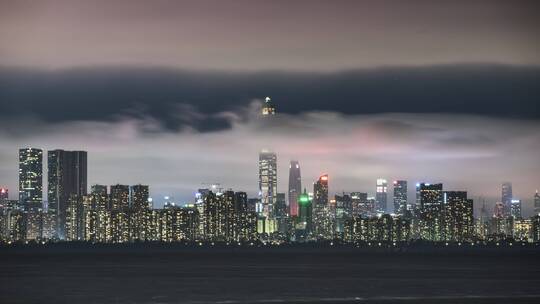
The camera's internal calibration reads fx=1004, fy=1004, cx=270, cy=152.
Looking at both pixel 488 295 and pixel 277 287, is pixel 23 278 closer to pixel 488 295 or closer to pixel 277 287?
pixel 277 287

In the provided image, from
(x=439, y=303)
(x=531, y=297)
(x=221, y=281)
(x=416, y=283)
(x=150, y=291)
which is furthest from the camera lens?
(x=221, y=281)

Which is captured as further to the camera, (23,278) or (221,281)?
(23,278)

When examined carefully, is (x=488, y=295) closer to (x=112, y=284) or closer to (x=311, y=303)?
(x=311, y=303)

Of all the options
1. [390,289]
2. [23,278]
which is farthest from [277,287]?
[23,278]

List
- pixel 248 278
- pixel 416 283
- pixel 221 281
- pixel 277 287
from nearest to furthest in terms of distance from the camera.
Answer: pixel 277 287 → pixel 416 283 → pixel 221 281 → pixel 248 278

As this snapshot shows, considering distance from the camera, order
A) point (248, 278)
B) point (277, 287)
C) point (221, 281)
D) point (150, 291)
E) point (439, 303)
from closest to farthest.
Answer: point (439, 303) → point (150, 291) → point (277, 287) → point (221, 281) → point (248, 278)

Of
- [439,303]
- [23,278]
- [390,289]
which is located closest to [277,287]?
[390,289]

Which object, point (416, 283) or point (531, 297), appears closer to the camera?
point (531, 297)

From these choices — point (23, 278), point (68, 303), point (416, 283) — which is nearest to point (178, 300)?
point (68, 303)

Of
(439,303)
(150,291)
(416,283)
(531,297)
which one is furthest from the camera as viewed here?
(416,283)
